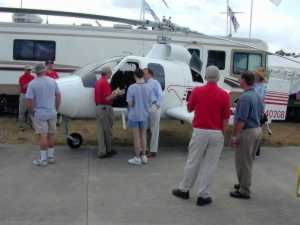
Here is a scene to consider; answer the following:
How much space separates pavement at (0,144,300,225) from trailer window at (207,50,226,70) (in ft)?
23.8

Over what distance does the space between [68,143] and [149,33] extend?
6.72 m

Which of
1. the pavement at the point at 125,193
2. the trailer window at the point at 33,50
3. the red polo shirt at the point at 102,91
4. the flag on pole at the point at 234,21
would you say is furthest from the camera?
the flag on pole at the point at 234,21

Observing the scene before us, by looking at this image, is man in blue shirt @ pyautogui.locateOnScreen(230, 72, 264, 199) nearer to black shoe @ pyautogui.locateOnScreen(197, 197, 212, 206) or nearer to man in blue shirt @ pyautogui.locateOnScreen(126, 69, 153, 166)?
black shoe @ pyautogui.locateOnScreen(197, 197, 212, 206)

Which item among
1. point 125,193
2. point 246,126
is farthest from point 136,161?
point 246,126

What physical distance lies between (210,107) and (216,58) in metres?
10.7

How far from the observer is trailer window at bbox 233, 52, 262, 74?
17375 millimetres

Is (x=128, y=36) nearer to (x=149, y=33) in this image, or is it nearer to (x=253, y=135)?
(x=149, y=33)

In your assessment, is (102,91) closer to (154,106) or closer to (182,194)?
(154,106)

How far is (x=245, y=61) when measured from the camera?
17469 mm

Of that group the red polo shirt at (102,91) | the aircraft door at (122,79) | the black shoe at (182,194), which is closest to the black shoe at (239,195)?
the black shoe at (182,194)

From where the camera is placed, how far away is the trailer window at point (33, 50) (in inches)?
626

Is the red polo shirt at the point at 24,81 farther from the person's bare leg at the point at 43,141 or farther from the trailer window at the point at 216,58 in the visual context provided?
the trailer window at the point at 216,58

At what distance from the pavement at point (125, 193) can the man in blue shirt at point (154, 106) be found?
303 mm

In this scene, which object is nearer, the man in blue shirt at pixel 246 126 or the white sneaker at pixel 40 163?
the man in blue shirt at pixel 246 126
